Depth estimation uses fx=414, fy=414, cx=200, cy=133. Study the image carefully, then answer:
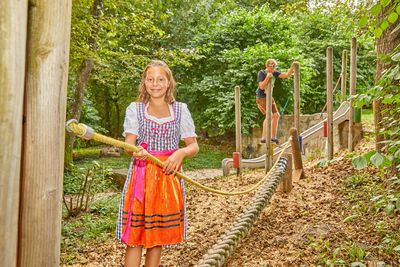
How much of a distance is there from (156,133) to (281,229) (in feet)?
7.13

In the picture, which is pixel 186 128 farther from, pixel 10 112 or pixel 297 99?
pixel 297 99

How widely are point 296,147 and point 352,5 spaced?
3548mm

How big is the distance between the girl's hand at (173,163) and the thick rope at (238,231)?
2.63 ft

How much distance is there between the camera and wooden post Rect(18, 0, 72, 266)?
127 centimetres

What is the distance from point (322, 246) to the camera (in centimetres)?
326

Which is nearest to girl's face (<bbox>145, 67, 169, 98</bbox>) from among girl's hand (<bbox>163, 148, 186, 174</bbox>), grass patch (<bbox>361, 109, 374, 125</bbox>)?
girl's hand (<bbox>163, 148, 186, 174</bbox>)

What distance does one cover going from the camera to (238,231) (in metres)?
3.29

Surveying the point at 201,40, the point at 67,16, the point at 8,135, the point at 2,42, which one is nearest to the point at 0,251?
the point at 8,135

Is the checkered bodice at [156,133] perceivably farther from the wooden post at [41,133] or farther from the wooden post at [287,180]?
the wooden post at [287,180]

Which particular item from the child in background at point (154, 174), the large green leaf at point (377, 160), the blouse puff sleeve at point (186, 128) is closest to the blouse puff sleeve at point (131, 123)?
the child in background at point (154, 174)

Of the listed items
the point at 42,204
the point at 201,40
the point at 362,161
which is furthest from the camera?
the point at 201,40

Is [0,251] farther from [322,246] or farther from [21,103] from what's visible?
[322,246]

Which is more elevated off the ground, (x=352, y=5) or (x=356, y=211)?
(x=352, y=5)

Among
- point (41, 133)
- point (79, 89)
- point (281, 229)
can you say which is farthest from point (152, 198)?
point (79, 89)
